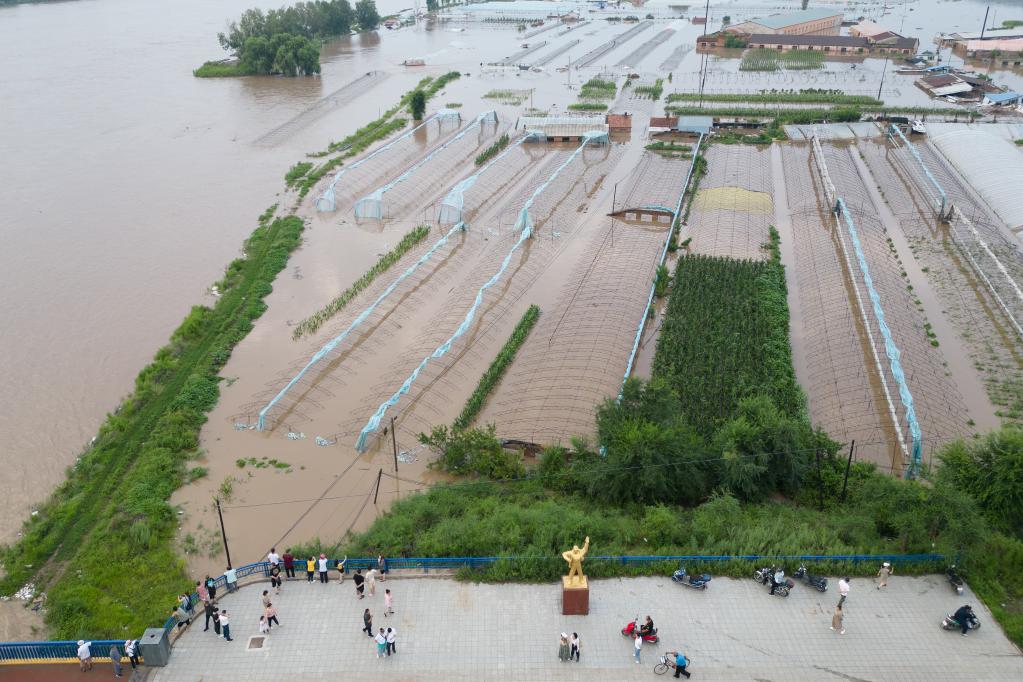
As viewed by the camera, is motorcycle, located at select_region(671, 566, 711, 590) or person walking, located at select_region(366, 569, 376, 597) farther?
motorcycle, located at select_region(671, 566, 711, 590)

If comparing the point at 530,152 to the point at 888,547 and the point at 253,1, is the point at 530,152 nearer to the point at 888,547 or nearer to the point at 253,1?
the point at 888,547

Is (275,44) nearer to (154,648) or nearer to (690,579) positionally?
(154,648)

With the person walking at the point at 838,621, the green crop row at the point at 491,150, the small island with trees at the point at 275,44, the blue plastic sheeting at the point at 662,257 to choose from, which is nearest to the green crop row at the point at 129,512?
the blue plastic sheeting at the point at 662,257

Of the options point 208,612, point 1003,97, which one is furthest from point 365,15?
point 208,612

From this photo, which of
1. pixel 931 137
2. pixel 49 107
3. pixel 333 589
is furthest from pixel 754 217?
pixel 49 107

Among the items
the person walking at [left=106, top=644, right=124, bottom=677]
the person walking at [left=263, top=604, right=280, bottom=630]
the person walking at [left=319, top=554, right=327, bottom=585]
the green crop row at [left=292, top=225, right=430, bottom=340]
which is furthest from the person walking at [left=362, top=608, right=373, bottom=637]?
the green crop row at [left=292, top=225, right=430, bottom=340]

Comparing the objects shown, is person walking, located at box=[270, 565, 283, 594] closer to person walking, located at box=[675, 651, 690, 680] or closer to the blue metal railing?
the blue metal railing
